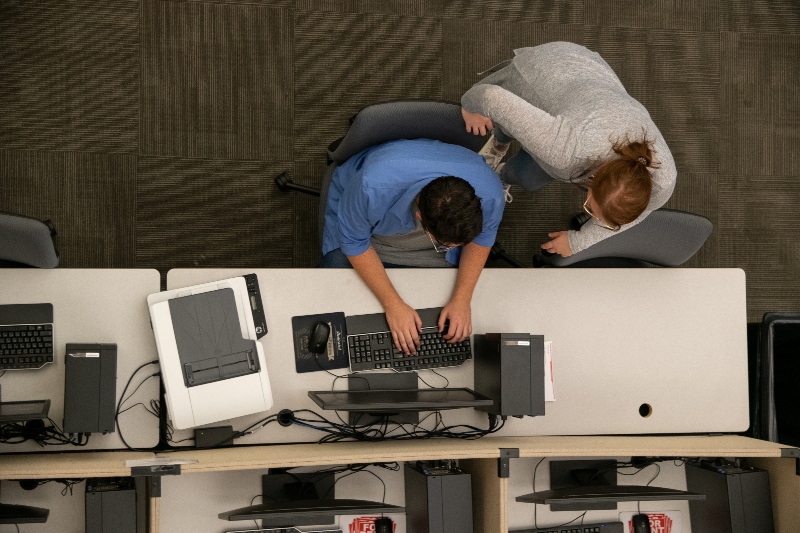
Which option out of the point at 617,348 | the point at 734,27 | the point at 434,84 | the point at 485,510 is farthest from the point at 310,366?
the point at 734,27

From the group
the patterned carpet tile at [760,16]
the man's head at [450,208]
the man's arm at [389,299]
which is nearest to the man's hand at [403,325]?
the man's arm at [389,299]

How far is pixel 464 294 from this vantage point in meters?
1.96

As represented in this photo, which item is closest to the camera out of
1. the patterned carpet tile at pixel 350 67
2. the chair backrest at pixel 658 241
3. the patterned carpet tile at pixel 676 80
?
the chair backrest at pixel 658 241

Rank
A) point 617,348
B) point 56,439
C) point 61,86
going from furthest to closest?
point 61,86, point 617,348, point 56,439

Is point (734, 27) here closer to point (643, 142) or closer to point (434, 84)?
point (434, 84)

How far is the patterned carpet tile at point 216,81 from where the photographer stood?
2.62 m

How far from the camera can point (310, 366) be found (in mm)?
1935

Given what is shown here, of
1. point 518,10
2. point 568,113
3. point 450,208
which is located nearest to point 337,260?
point 450,208

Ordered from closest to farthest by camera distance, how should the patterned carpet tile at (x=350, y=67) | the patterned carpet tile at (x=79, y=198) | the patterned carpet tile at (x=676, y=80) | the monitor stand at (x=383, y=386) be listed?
1. the monitor stand at (x=383, y=386)
2. the patterned carpet tile at (x=79, y=198)
3. the patterned carpet tile at (x=350, y=67)
4. the patterned carpet tile at (x=676, y=80)

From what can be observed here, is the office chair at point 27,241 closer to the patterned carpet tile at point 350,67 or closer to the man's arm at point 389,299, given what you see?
the man's arm at point 389,299

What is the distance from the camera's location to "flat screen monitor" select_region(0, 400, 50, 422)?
5.38 ft

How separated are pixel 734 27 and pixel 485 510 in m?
2.43

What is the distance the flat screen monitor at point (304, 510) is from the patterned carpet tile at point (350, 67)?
1.41 metres

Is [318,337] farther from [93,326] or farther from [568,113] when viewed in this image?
[568,113]
